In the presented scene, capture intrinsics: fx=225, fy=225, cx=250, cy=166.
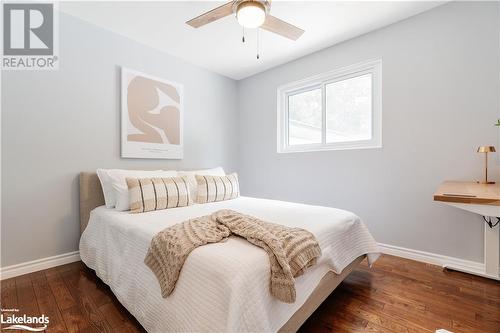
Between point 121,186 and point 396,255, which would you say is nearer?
point 121,186

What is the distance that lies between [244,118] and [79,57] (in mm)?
2371

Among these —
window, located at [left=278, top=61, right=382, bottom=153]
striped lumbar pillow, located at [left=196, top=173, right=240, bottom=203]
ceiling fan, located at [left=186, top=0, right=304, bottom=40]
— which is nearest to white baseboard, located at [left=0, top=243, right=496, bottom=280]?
window, located at [left=278, top=61, right=382, bottom=153]

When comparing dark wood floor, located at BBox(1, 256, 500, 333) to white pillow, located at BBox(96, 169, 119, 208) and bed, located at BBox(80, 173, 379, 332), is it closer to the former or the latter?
bed, located at BBox(80, 173, 379, 332)

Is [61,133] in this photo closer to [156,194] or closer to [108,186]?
[108,186]

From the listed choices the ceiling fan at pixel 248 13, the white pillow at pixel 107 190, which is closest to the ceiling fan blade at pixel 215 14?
the ceiling fan at pixel 248 13

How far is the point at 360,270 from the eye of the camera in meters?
→ 2.13

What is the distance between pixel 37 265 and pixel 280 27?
3.06 metres

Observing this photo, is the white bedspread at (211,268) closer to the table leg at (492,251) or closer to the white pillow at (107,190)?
the white pillow at (107,190)

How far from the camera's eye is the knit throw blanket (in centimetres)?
105

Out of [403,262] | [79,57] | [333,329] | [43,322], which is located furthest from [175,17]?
[403,262]

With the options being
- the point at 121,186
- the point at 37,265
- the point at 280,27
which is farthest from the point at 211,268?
the point at 37,265

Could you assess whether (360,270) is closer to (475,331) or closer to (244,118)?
(475,331)

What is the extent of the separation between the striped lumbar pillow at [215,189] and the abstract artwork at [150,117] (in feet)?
2.46

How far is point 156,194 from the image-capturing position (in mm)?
2137
